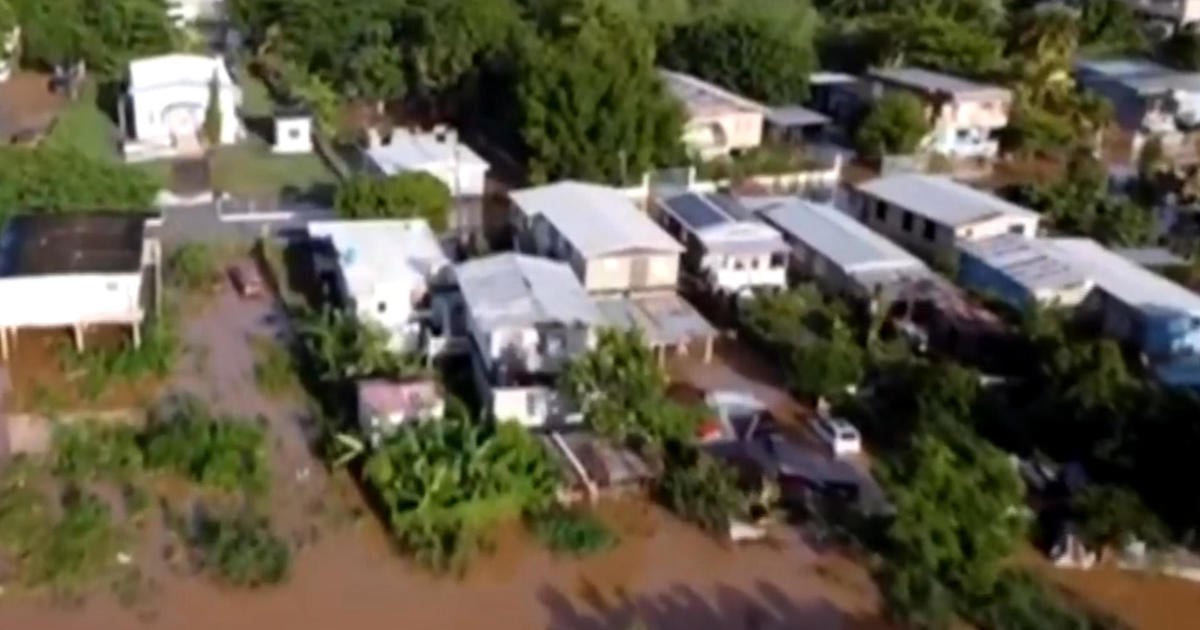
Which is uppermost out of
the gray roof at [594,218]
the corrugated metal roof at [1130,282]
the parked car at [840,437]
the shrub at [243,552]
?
the gray roof at [594,218]

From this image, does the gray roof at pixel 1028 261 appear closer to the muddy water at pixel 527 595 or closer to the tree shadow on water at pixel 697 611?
the muddy water at pixel 527 595

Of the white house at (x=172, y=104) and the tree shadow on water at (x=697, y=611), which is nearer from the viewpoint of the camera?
the tree shadow on water at (x=697, y=611)

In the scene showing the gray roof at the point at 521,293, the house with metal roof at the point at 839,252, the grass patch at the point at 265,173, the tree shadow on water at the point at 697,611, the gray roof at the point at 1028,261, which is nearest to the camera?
the tree shadow on water at the point at 697,611

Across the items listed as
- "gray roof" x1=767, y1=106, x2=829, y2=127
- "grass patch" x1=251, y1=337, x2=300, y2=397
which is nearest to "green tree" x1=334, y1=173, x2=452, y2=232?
"grass patch" x1=251, y1=337, x2=300, y2=397

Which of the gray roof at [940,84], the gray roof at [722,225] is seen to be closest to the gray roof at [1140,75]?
the gray roof at [940,84]

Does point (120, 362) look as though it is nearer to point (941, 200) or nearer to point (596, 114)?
point (596, 114)

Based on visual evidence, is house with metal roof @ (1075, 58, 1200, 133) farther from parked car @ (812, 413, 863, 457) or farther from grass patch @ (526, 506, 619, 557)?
grass patch @ (526, 506, 619, 557)
